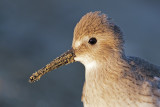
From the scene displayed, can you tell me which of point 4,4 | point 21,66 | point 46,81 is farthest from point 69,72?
point 4,4

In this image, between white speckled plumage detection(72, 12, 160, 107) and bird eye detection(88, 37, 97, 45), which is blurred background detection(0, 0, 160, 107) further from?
bird eye detection(88, 37, 97, 45)

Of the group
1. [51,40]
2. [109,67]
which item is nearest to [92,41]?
[109,67]

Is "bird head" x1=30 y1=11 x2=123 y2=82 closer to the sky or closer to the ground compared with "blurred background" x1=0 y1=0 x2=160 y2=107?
closer to the ground

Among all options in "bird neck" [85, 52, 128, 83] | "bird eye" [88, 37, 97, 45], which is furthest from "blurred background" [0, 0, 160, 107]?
"bird eye" [88, 37, 97, 45]

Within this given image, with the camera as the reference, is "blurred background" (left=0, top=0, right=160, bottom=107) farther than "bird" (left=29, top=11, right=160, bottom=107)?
Yes

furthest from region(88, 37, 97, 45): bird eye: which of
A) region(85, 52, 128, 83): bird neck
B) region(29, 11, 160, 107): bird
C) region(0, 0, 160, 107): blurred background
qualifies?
region(0, 0, 160, 107): blurred background

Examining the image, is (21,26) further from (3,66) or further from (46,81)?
(46,81)

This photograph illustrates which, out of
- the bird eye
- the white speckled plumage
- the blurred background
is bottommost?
the white speckled plumage
